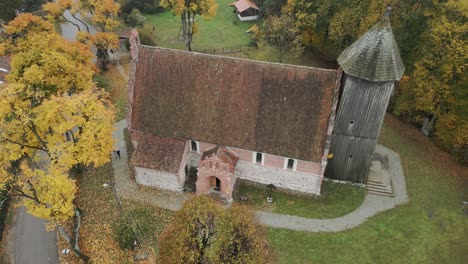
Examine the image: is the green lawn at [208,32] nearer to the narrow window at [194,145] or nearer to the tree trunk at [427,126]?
the narrow window at [194,145]

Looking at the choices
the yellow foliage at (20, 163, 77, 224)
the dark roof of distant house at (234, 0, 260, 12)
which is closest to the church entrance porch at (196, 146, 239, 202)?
the yellow foliage at (20, 163, 77, 224)

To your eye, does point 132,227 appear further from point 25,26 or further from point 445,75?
point 445,75

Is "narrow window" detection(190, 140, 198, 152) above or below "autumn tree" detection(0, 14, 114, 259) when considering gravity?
below

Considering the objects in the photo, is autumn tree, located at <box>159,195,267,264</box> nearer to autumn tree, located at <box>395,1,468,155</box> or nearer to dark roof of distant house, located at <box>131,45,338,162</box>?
dark roof of distant house, located at <box>131,45,338,162</box>

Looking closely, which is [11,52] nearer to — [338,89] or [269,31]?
[269,31]

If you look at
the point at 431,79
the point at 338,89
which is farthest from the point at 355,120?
the point at 431,79

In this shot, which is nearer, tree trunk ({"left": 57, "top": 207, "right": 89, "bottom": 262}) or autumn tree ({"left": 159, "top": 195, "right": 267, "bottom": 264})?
autumn tree ({"left": 159, "top": 195, "right": 267, "bottom": 264})
